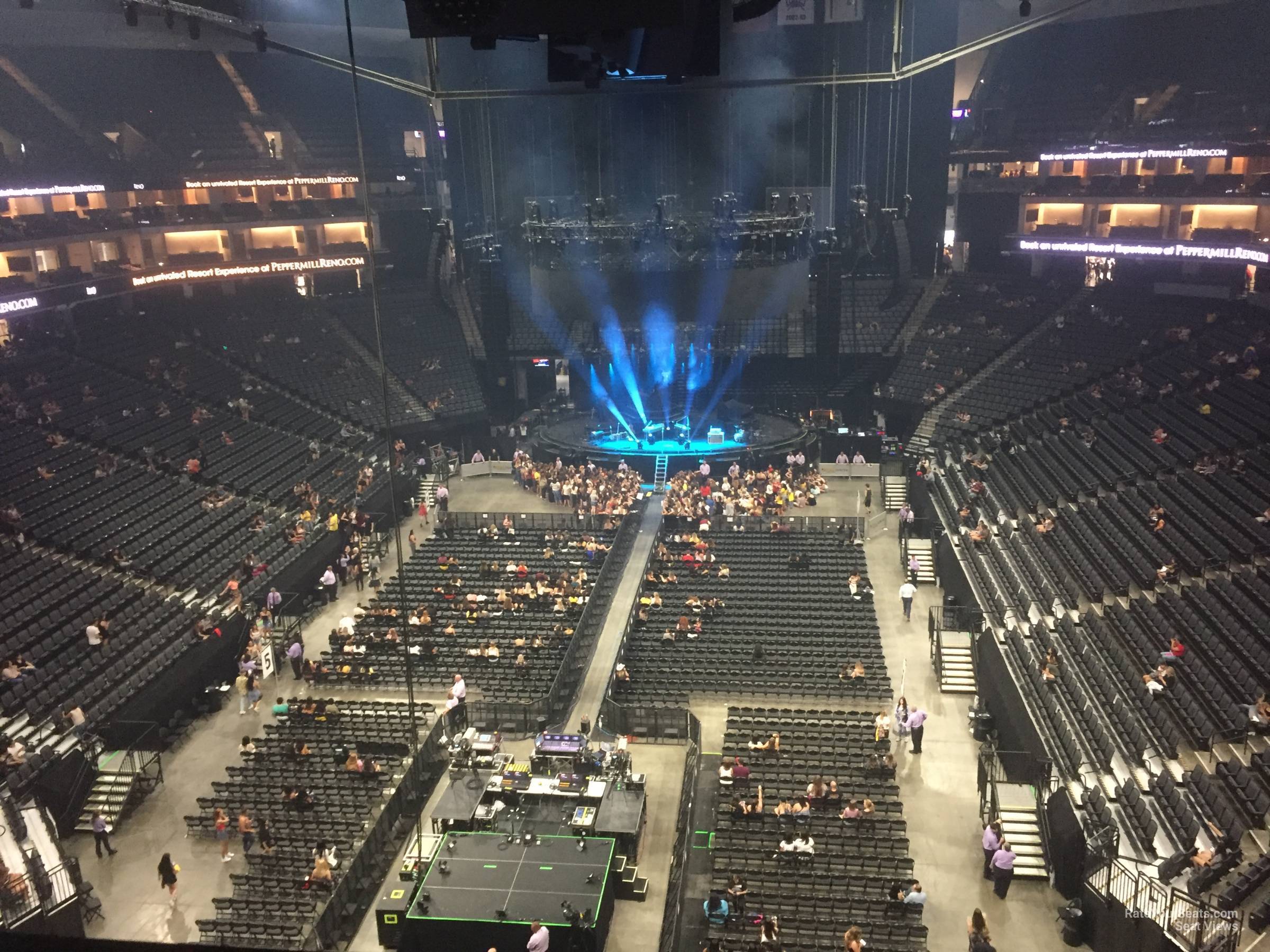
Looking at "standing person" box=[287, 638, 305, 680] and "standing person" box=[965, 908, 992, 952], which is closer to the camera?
"standing person" box=[965, 908, 992, 952]

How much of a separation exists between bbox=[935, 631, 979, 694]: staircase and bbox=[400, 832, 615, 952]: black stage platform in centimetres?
840

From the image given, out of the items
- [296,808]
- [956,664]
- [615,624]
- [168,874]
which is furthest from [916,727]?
[168,874]

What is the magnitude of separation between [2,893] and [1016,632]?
1591 centimetres

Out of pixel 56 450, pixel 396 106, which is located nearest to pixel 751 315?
pixel 56 450

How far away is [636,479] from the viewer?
30094mm

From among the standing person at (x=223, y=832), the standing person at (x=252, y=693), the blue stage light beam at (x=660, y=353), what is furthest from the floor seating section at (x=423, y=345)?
the standing person at (x=223, y=832)

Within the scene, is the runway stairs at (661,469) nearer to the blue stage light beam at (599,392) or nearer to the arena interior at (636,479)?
the arena interior at (636,479)

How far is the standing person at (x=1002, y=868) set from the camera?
43.0ft

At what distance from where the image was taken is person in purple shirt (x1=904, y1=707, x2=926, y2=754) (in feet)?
55.1

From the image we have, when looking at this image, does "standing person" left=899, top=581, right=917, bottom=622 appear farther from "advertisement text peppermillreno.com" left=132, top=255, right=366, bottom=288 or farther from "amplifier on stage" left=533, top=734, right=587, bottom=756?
"advertisement text peppermillreno.com" left=132, top=255, right=366, bottom=288

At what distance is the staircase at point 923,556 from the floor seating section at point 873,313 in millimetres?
13043

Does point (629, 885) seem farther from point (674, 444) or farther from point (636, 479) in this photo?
point (674, 444)

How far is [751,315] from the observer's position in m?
31.1

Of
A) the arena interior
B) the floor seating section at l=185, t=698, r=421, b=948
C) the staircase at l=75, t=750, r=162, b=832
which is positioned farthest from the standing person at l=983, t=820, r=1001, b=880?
the staircase at l=75, t=750, r=162, b=832
